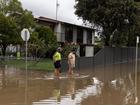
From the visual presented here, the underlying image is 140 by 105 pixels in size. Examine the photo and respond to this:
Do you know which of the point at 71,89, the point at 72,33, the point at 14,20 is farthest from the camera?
the point at 72,33

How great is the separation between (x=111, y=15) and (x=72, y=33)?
16633mm

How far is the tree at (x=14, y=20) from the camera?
3625 centimetres

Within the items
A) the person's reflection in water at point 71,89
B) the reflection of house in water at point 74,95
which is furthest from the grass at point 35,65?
the reflection of house in water at point 74,95

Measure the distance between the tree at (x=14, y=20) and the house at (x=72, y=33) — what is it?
9.70m

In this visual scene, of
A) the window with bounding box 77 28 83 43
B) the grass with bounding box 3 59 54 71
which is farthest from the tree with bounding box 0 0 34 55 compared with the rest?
the window with bounding box 77 28 83 43

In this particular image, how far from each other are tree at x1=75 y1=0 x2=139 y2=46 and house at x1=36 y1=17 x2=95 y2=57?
640 centimetres

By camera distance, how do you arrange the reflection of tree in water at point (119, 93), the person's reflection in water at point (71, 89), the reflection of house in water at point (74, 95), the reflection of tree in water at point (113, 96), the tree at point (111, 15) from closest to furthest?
the reflection of house in water at point (74, 95), the reflection of tree in water at point (113, 96), the reflection of tree in water at point (119, 93), the person's reflection in water at point (71, 89), the tree at point (111, 15)

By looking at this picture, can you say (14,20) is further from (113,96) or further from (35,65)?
(113,96)

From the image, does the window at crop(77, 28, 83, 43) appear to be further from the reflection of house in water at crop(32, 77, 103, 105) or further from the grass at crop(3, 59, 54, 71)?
the reflection of house in water at crop(32, 77, 103, 105)

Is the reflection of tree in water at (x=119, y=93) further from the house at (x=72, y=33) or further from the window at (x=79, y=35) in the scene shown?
the window at (x=79, y=35)

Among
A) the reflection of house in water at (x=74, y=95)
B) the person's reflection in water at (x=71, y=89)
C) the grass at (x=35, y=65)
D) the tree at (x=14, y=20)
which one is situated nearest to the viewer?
the reflection of house in water at (x=74, y=95)

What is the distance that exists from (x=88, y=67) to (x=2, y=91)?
52.7 feet

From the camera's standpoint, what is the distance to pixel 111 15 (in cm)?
4134

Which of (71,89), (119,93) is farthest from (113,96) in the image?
(71,89)
